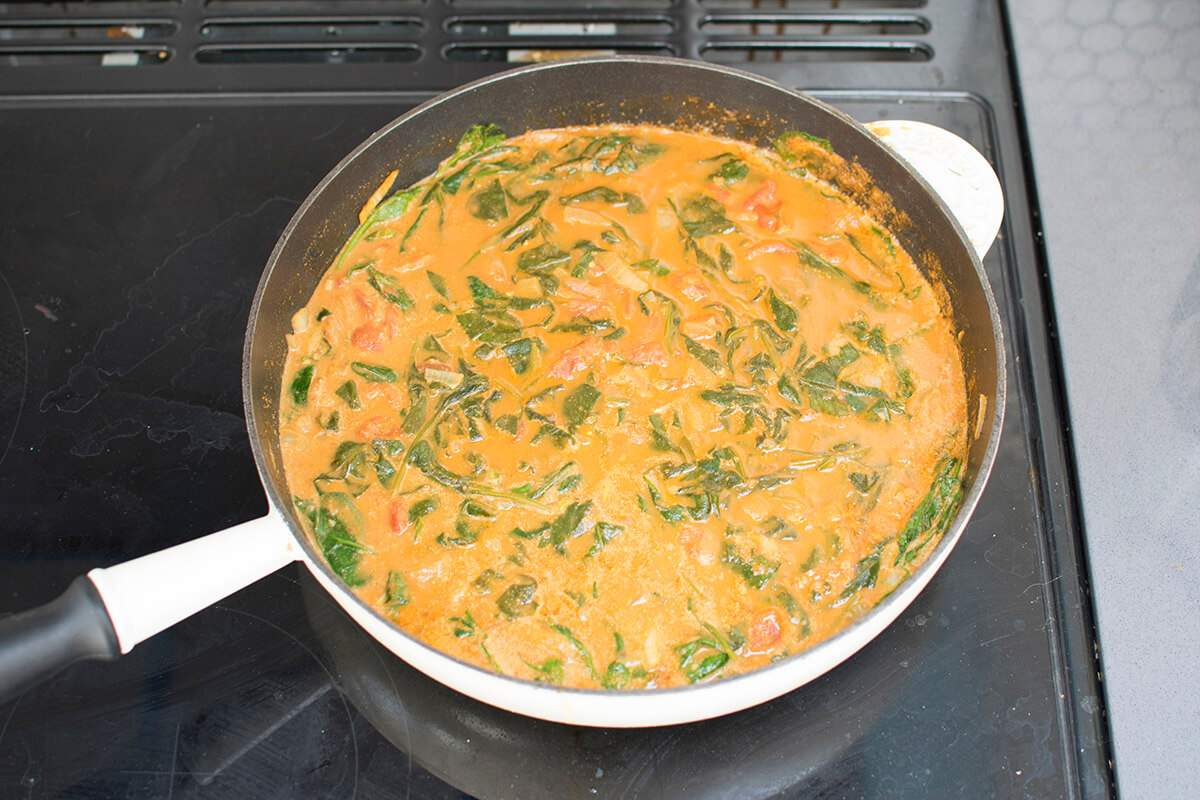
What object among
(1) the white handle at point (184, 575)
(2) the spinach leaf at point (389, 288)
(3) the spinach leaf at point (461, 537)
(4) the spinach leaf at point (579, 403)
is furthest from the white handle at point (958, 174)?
(1) the white handle at point (184, 575)

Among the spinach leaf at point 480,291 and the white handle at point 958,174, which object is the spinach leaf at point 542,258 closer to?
the spinach leaf at point 480,291

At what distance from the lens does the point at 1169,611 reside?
2.46 meters

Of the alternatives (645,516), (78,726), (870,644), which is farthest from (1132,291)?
(78,726)

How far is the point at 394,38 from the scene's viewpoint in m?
3.25

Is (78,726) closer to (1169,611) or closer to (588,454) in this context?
(588,454)

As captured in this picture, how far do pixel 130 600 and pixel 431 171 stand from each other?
1485 millimetres

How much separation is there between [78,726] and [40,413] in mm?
849

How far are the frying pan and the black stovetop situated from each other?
26 cm

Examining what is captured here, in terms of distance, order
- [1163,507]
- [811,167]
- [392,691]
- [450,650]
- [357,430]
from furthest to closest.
Result: 1. [811,167]
2. [1163,507]
3. [357,430]
4. [392,691]
5. [450,650]

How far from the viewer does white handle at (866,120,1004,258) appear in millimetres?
A: 2531

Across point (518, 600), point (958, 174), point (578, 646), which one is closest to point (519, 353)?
point (518, 600)

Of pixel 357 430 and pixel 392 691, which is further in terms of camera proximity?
pixel 357 430

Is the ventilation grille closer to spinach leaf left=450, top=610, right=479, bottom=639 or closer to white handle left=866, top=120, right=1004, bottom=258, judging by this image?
white handle left=866, top=120, right=1004, bottom=258

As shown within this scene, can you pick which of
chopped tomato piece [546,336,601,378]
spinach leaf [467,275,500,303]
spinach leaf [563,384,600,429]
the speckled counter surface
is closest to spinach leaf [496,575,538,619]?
spinach leaf [563,384,600,429]
